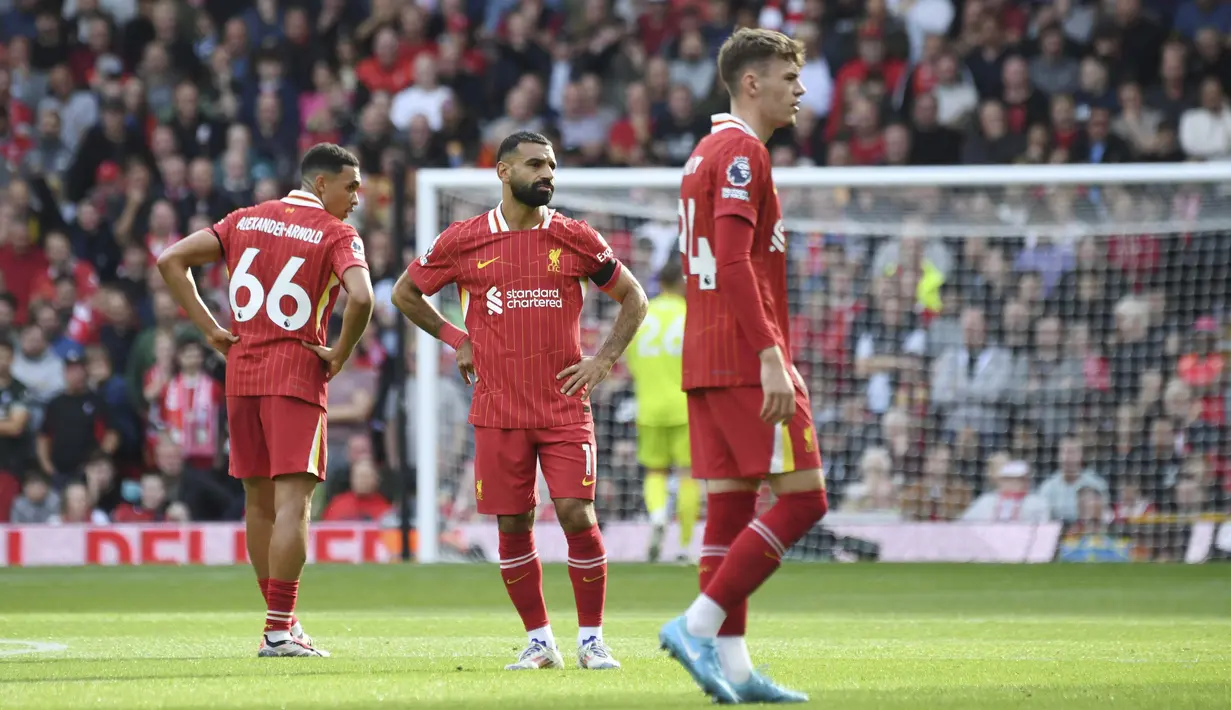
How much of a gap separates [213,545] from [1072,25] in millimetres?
9563

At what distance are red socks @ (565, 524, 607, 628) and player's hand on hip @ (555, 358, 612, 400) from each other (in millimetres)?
545

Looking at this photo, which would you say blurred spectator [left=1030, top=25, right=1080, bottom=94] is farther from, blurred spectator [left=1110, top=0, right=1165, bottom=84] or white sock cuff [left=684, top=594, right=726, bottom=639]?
white sock cuff [left=684, top=594, right=726, bottom=639]

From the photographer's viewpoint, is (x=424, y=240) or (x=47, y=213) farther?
(x=47, y=213)

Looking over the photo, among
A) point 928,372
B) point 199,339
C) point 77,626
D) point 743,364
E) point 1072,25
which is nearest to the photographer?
point 743,364

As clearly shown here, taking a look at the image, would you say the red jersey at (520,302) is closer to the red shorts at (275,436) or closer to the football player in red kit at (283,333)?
the football player in red kit at (283,333)

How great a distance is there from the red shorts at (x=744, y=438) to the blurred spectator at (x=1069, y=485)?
9.18 metres

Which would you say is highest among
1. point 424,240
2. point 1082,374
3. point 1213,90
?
point 1213,90

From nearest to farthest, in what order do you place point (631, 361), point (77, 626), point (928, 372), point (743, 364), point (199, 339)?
point (743, 364) < point (77, 626) < point (631, 361) < point (928, 372) < point (199, 339)

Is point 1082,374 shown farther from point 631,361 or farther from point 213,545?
point 213,545

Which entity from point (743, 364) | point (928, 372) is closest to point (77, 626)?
point (743, 364)

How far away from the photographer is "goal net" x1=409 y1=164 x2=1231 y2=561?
560 inches

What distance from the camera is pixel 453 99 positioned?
58.4 feet

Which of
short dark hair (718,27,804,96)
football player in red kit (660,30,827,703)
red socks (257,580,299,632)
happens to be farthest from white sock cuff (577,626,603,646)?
short dark hair (718,27,804,96)

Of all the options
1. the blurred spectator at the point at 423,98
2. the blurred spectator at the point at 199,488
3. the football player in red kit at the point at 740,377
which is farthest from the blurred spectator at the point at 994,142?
the football player in red kit at the point at 740,377
